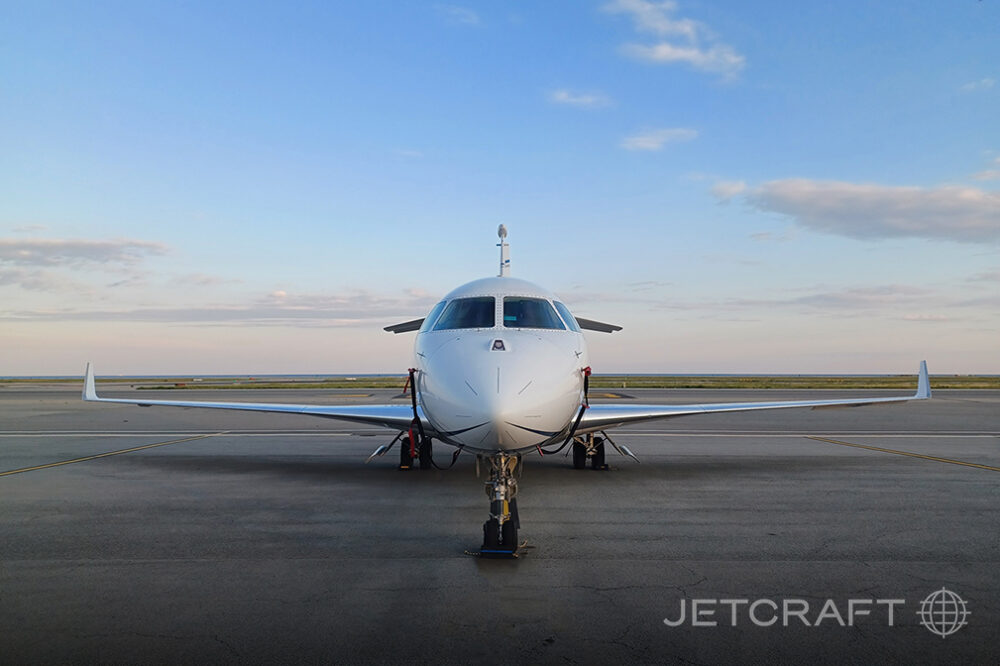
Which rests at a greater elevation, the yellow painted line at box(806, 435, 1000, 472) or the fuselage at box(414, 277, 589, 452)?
the fuselage at box(414, 277, 589, 452)

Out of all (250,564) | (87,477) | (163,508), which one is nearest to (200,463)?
(87,477)

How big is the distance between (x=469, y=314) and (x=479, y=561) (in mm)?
3010

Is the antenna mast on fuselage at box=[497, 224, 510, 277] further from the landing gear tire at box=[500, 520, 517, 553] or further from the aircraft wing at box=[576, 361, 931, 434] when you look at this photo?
the landing gear tire at box=[500, 520, 517, 553]

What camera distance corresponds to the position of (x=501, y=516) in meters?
6.71

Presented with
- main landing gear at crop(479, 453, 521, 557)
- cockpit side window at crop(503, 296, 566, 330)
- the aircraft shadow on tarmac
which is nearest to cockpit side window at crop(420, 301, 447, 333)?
cockpit side window at crop(503, 296, 566, 330)

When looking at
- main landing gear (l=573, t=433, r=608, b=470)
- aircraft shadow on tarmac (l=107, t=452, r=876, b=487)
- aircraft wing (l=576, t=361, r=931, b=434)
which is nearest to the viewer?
aircraft wing (l=576, t=361, r=931, b=434)

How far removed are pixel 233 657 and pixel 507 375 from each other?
10.9 ft

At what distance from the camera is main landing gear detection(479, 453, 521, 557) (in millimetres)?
6578

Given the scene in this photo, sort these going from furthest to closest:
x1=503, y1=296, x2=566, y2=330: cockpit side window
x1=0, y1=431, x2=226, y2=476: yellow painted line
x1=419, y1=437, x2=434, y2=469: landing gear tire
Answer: x1=419, y1=437, x2=434, y2=469: landing gear tire
x1=0, y1=431, x2=226, y2=476: yellow painted line
x1=503, y1=296, x2=566, y2=330: cockpit side window

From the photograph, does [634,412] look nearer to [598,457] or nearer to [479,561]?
[598,457]

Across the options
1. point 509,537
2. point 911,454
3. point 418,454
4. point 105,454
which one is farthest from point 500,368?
point 911,454

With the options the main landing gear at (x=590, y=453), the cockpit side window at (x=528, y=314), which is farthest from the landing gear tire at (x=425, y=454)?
the cockpit side window at (x=528, y=314)

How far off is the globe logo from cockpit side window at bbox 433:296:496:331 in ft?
16.4

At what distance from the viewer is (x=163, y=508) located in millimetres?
8930
